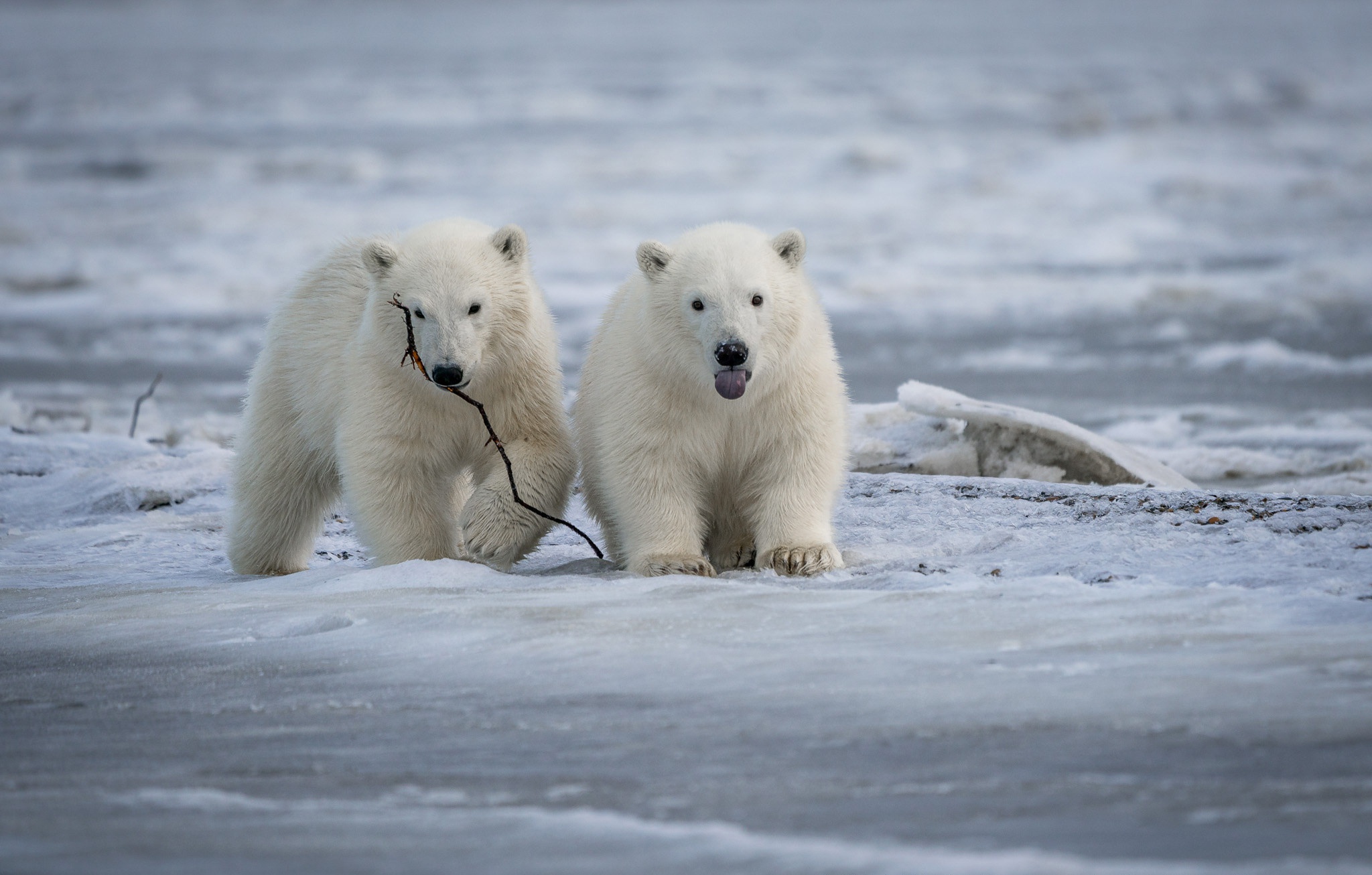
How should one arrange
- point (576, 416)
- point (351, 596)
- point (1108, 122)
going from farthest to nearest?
point (1108, 122)
point (576, 416)
point (351, 596)

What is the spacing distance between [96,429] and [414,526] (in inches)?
150

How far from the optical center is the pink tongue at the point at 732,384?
386 cm

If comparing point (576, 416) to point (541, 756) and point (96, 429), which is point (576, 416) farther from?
point (96, 429)

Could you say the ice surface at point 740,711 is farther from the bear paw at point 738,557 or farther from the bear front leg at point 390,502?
the bear paw at point 738,557

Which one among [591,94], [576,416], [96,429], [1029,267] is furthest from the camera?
[591,94]

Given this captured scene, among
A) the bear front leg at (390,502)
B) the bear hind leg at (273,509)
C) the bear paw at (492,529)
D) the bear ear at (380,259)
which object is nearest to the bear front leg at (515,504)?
the bear paw at (492,529)

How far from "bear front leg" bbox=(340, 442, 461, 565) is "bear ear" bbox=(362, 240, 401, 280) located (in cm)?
51

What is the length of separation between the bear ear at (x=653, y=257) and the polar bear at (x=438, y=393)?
40 cm

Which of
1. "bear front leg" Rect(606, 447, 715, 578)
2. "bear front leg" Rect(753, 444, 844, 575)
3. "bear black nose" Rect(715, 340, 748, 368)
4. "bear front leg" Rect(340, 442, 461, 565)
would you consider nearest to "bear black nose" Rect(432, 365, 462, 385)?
"bear front leg" Rect(340, 442, 461, 565)

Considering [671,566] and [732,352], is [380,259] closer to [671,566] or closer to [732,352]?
[732,352]

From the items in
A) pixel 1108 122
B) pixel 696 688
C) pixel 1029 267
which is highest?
pixel 1108 122

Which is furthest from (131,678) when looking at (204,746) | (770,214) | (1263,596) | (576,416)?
(770,214)

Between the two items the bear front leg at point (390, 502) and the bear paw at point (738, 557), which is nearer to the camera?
the bear front leg at point (390, 502)

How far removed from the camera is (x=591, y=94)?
112 ft
